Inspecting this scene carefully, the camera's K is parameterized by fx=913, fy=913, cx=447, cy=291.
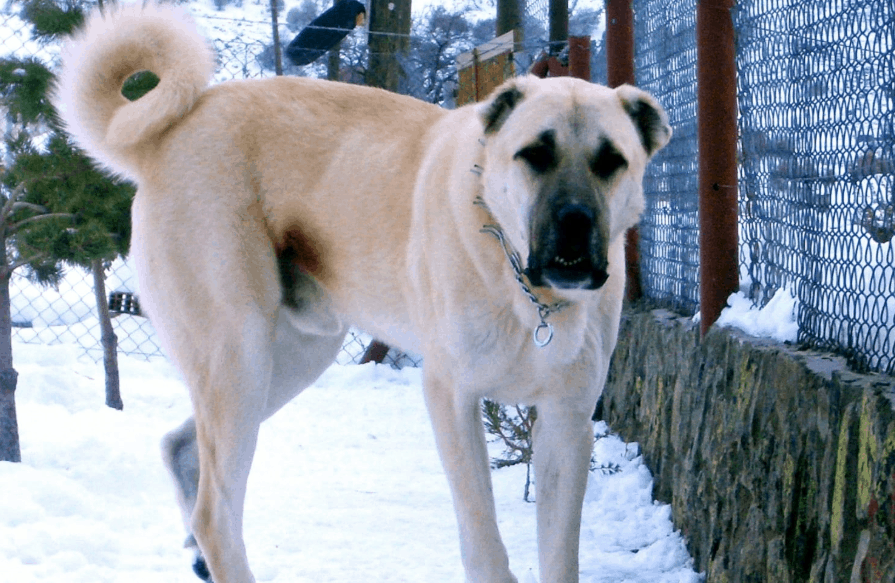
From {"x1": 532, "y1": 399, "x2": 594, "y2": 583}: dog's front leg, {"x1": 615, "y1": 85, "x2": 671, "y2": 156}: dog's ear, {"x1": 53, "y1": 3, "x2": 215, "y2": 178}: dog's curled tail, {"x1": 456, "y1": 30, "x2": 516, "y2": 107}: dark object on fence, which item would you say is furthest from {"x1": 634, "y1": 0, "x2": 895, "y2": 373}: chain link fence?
{"x1": 456, "y1": 30, "x2": 516, "y2": 107}: dark object on fence

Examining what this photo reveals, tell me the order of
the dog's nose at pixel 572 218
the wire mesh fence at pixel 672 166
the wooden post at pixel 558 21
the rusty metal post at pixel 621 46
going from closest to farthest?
the dog's nose at pixel 572 218 → the wire mesh fence at pixel 672 166 → the rusty metal post at pixel 621 46 → the wooden post at pixel 558 21

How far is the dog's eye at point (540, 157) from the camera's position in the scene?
83.4 inches

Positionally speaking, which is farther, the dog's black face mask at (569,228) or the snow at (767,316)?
the snow at (767,316)

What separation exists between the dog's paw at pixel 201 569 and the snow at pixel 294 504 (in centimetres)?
3

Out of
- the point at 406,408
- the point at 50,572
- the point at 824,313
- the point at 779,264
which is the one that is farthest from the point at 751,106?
the point at 406,408

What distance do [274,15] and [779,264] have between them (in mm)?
5931

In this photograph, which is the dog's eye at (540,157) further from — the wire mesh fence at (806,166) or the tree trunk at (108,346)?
the tree trunk at (108,346)

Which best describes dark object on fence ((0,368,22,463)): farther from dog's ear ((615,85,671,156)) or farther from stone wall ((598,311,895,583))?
dog's ear ((615,85,671,156))

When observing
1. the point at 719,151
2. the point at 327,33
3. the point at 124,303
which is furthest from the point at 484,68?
the point at 719,151

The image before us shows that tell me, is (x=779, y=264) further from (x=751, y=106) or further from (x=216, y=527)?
(x=216, y=527)

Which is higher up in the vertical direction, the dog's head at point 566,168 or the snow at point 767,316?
the dog's head at point 566,168

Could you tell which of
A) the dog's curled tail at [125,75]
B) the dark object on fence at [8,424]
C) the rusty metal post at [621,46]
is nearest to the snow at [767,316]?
the rusty metal post at [621,46]

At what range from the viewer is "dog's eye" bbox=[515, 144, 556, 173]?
212cm

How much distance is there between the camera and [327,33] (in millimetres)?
7566
